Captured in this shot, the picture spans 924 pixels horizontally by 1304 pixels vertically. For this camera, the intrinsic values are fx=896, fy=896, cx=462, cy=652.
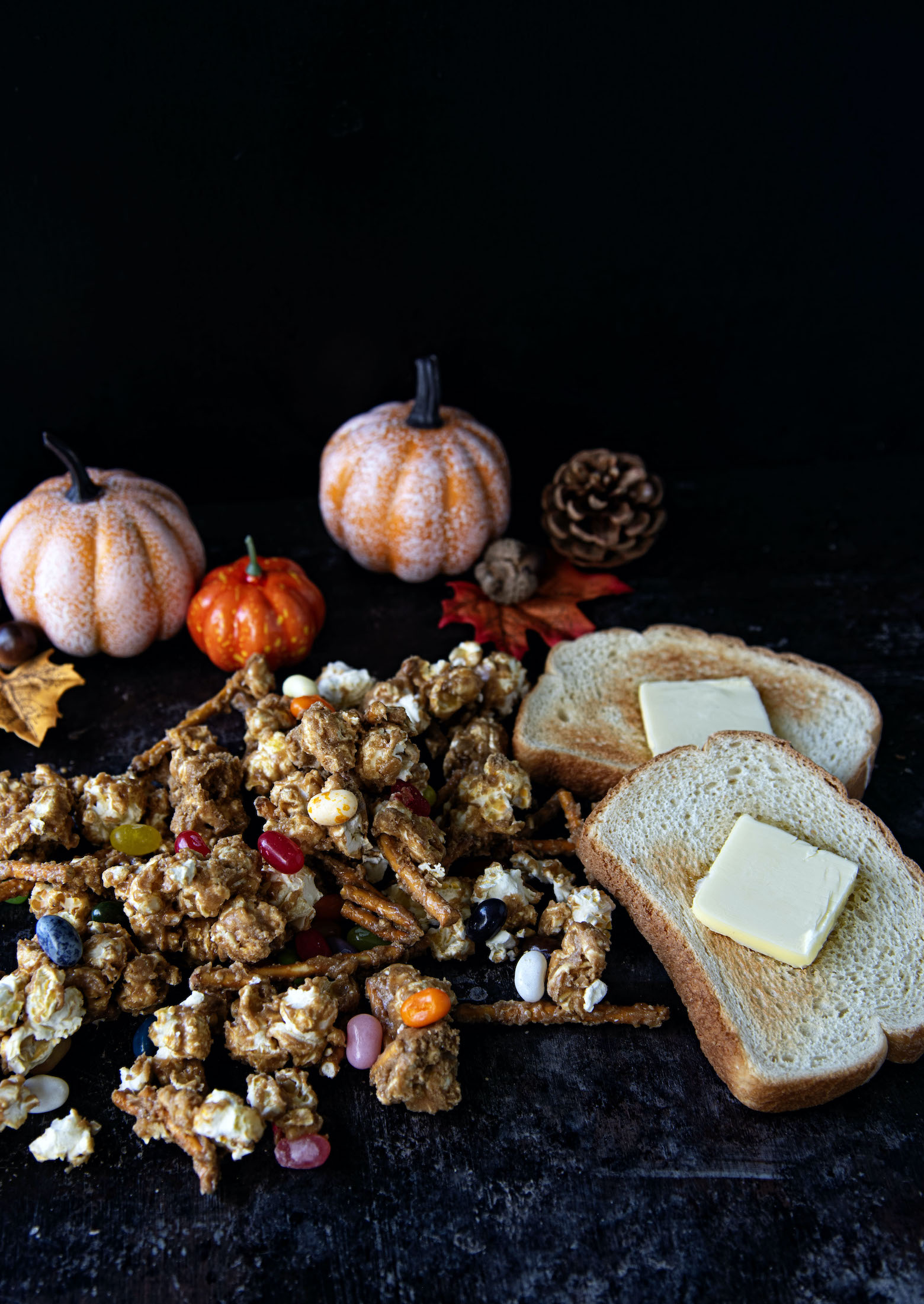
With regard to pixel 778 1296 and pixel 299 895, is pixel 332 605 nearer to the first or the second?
pixel 299 895

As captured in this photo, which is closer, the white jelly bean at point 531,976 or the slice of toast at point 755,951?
the slice of toast at point 755,951

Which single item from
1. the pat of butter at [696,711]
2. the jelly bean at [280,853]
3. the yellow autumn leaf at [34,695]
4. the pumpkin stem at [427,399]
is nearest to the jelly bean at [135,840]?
the jelly bean at [280,853]

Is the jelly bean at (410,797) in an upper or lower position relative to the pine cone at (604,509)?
lower

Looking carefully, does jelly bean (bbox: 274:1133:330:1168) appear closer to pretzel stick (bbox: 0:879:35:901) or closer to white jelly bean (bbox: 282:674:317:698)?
pretzel stick (bbox: 0:879:35:901)

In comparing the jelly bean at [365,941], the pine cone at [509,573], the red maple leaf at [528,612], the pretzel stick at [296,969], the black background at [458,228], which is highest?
the black background at [458,228]

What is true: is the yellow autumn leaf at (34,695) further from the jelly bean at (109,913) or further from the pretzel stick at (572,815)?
the pretzel stick at (572,815)

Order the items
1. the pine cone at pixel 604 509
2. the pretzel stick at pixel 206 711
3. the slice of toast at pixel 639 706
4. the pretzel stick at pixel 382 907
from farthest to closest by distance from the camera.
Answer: the pine cone at pixel 604 509 → the slice of toast at pixel 639 706 → the pretzel stick at pixel 206 711 → the pretzel stick at pixel 382 907
